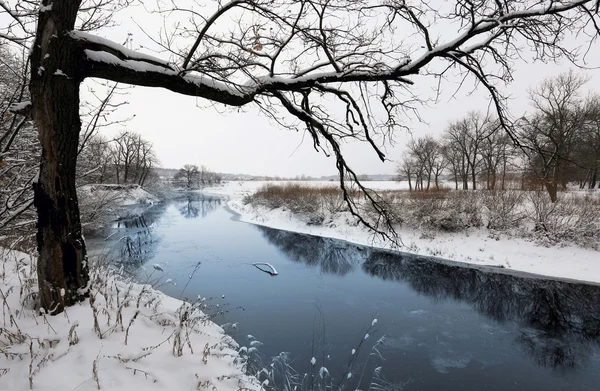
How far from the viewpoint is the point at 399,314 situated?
25.5 ft

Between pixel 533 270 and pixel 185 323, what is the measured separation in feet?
42.9

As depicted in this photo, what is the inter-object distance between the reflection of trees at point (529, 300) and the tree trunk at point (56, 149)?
26.2 ft

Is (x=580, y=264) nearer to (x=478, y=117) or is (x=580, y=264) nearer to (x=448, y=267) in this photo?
(x=448, y=267)

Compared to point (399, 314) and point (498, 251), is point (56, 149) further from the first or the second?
point (498, 251)

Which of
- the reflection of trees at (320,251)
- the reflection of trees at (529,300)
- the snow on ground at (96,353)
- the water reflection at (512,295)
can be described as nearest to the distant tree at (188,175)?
the reflection of trees at (320,251)

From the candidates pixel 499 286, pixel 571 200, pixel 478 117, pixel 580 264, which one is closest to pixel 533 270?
pixel 580 264

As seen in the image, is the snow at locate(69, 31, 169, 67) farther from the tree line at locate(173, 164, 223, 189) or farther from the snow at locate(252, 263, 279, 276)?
the tree line at locate(173, 164, 223, 189)

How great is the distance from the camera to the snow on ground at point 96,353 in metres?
2.28

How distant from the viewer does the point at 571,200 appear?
46.4 ft

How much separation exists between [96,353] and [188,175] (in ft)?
266

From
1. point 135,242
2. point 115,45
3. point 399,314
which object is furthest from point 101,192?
point 399,314

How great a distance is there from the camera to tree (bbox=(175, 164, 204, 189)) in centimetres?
7844

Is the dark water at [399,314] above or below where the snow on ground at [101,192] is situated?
below

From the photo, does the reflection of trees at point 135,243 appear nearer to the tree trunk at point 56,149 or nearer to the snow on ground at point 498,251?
the tree trunk at point 56,149
